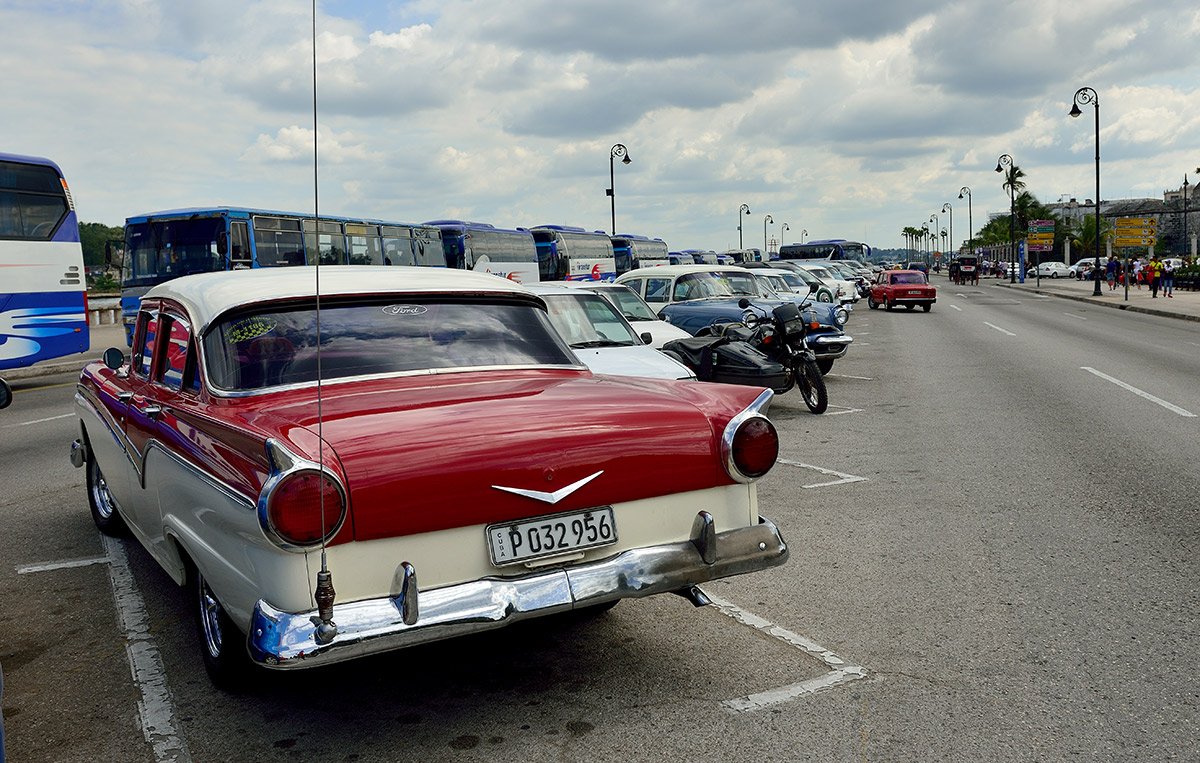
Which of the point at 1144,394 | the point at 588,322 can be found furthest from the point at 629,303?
the point at 1144,394

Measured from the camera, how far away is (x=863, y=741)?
3658 mm

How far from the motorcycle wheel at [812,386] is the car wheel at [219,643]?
29.1ft

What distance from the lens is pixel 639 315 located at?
14.4m

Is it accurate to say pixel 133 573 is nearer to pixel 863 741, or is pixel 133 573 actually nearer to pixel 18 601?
pixel 18 601

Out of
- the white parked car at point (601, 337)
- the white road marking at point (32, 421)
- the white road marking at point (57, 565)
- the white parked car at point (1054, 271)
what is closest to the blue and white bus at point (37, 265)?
the white road marking at point (32, 421)

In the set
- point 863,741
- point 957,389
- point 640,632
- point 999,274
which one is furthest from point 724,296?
point 999,274

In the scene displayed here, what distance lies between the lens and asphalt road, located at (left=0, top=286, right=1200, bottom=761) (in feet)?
12.3

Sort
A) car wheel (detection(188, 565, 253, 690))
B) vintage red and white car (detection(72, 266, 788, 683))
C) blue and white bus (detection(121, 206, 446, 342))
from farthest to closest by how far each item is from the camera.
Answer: blue and white bus (detection(121, 206, 446, 342)), car wheel (detection(188, 565, 253, 690)), vintage red and white car (detection(72, 266, 788, 683))

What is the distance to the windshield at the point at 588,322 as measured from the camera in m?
10.8

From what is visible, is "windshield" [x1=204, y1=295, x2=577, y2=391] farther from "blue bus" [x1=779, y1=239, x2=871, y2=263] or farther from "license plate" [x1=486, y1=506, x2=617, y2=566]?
"blue bus" [x1=779, y1=239, x2=871, y2=263]

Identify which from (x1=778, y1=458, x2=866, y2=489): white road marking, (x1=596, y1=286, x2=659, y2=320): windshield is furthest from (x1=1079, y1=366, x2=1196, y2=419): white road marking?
(x1=596, y1=286, x2=659, y2=320): windshield

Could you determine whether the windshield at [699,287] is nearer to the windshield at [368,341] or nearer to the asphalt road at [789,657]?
the asphalt road at [789,657]

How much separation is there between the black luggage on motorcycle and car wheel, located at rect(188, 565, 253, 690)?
8.24 metres

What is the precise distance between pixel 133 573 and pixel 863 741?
14.1ft
